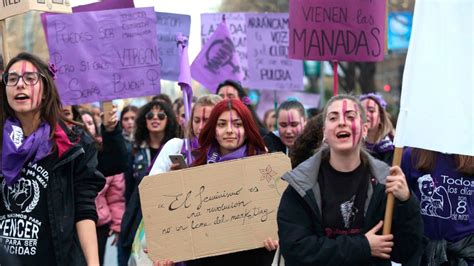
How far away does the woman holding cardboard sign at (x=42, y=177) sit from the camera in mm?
5195

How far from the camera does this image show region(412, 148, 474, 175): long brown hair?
19.3 ft

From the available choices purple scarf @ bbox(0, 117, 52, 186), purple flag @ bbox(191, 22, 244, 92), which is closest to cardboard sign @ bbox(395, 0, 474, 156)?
purple scarf @ bbox(0, 117, 52, 186)

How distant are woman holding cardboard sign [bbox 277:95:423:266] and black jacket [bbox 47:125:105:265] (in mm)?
1105

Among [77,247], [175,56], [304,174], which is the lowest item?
[77,247]

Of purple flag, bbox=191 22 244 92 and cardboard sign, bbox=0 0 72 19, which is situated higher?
cardboard sign, bbox=0 0 72 19

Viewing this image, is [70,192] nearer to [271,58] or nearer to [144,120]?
[144,120]

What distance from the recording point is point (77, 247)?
5.33 meters

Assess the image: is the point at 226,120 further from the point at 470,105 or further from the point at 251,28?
the point at 251,28

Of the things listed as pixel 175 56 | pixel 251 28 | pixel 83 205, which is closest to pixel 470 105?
pixel 83 205

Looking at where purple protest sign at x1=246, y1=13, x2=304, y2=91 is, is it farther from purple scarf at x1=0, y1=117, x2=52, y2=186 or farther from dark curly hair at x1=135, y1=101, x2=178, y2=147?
purple scarf at x1=0, y1=117, x2=52, y2=186

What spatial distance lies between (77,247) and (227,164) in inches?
44.0

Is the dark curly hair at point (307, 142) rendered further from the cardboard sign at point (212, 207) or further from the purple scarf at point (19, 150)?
the purple scarf at point (19, 150)

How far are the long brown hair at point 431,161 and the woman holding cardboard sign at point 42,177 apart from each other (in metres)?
1.91

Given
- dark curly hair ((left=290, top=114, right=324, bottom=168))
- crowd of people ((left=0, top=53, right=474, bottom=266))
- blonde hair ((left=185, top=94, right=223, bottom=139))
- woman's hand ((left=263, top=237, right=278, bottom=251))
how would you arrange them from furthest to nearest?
blonde hair ((left=185, top=94, right=223, bottom=139))
dark curly hair ((left=290, top=114, right=324, bottom=168))
woman's hand ((left=263, top=237, right=278, bottom=251))
crowd of people ((left=0, top=53, right=474, bottom=266))
